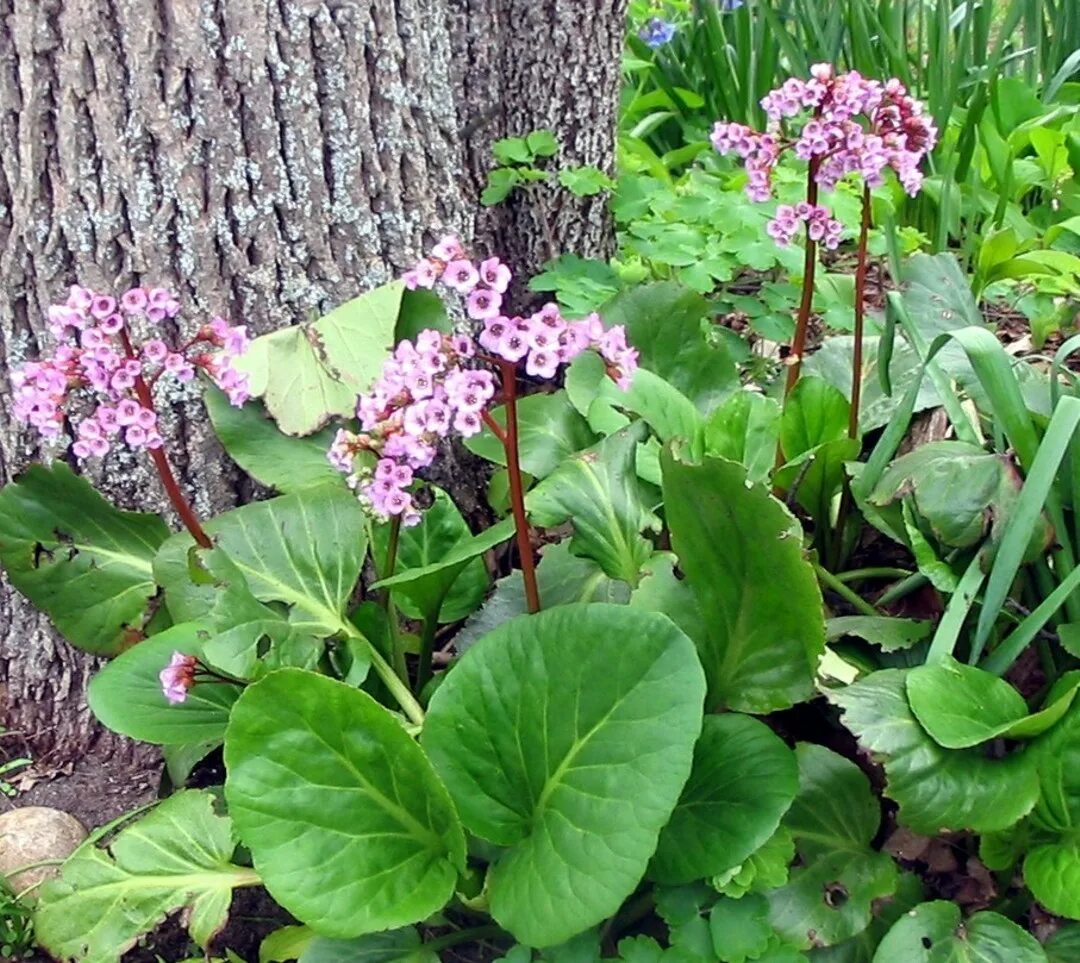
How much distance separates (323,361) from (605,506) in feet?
1.63

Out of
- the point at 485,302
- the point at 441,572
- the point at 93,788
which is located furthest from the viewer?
the point at 93,788

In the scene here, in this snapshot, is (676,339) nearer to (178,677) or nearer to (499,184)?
(499,184)

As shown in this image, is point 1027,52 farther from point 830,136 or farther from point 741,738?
point 741,738

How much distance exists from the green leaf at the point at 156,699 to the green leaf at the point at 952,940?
924 millimetres

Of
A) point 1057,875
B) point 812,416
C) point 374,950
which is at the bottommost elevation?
point 374,950

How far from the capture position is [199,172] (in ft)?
5.51

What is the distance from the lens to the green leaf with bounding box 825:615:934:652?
1.53 metres

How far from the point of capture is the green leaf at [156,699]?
1521mm

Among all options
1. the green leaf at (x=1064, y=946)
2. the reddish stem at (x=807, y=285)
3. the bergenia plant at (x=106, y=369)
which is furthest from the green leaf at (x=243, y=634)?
the green leaf at (x=1064, y=946)

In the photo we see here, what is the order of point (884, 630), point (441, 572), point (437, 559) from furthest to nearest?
point (437, 559) < point (441, 572) < point (884, 630)

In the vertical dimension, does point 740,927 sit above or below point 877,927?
above

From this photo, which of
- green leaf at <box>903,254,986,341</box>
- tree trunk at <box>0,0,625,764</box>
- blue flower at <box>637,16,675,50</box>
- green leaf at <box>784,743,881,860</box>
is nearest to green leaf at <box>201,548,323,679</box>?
tree trunk at <box>0,0,625,764</box>

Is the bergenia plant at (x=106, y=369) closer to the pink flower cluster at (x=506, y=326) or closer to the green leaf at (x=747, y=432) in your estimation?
the pink flower cluster at (x=506, y=326)

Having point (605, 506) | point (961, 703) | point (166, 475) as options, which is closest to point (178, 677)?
point (166, 475)
